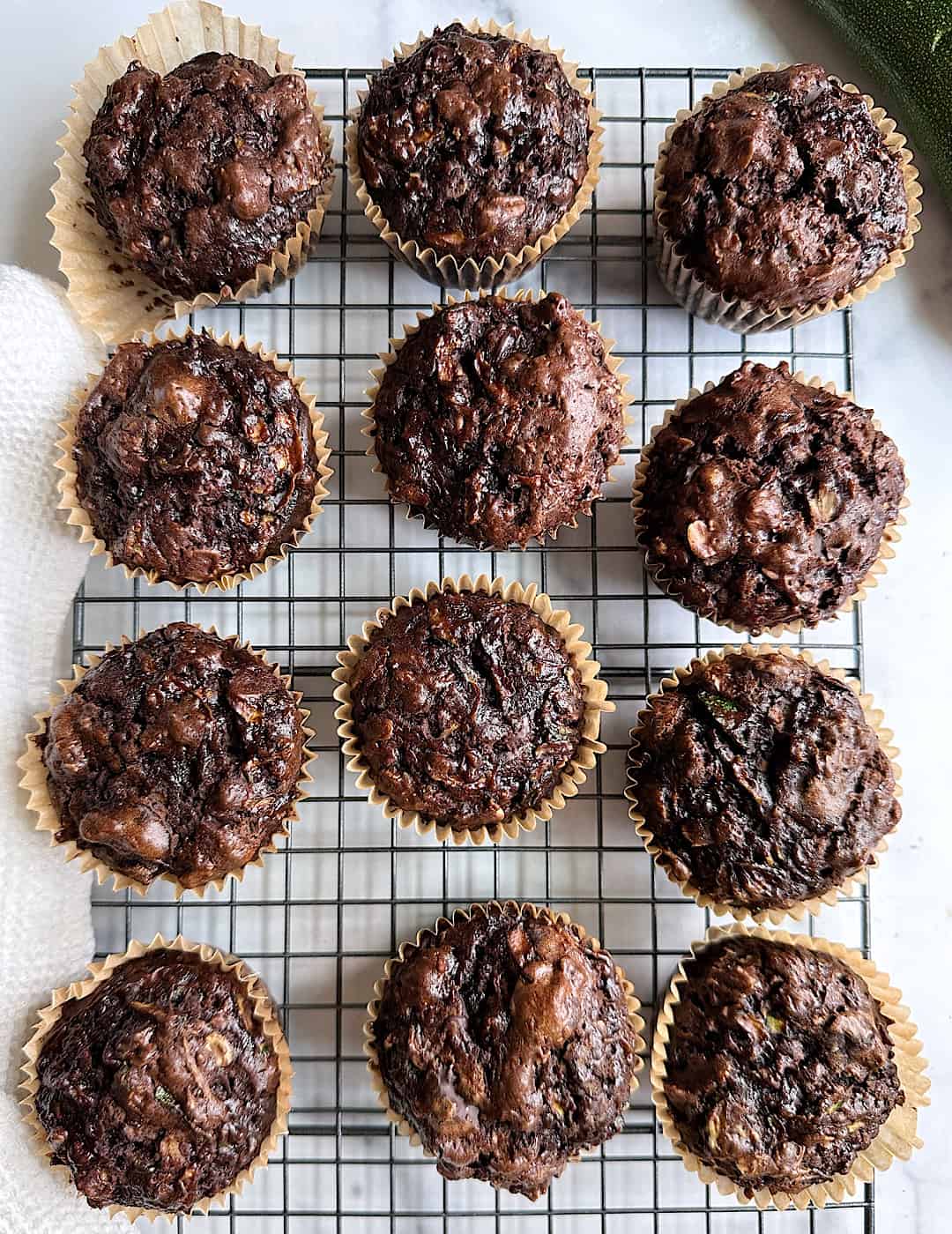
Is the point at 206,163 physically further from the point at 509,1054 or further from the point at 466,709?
the point at 509,1054

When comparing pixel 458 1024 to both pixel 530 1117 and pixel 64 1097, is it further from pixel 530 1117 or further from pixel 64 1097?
pixel 64 1097

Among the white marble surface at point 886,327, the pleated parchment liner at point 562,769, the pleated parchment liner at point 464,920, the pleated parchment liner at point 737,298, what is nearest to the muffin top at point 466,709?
the pleated parchment liner at point 562,769

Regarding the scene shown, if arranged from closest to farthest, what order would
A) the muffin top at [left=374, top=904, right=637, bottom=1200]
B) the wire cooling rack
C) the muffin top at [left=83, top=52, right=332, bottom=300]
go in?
1. the muffin top at [left=374, top=904, right=637, bottom=1200]
2. the muffin top at [left=83, top=52, right=332, bottom=300]
3. the wire cooling rack

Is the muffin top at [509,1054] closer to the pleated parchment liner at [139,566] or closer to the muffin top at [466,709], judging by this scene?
the muffin top at [466,709]

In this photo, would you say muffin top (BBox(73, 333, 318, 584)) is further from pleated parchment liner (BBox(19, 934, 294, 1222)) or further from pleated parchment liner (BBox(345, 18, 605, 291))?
pleated parchment liner (BBox(19, 934, 294, 1222))

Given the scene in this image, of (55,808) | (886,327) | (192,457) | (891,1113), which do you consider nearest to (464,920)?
(55,808)

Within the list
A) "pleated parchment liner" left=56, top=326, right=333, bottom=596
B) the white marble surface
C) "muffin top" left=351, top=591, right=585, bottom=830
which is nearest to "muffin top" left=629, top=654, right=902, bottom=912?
"muffin top" left=351, top=591, right=585, bottom=830

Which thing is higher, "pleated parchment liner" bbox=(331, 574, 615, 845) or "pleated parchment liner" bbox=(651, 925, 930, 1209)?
"pleated parchment liner" bbox=(331, 574, 615, 845)

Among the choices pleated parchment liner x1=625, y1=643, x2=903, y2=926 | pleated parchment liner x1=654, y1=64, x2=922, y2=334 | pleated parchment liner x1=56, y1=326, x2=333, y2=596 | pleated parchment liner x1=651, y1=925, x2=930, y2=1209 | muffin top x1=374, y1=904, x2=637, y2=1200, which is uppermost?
pleated parchment liner x1=654, y1=64, x2=922, y2=334
